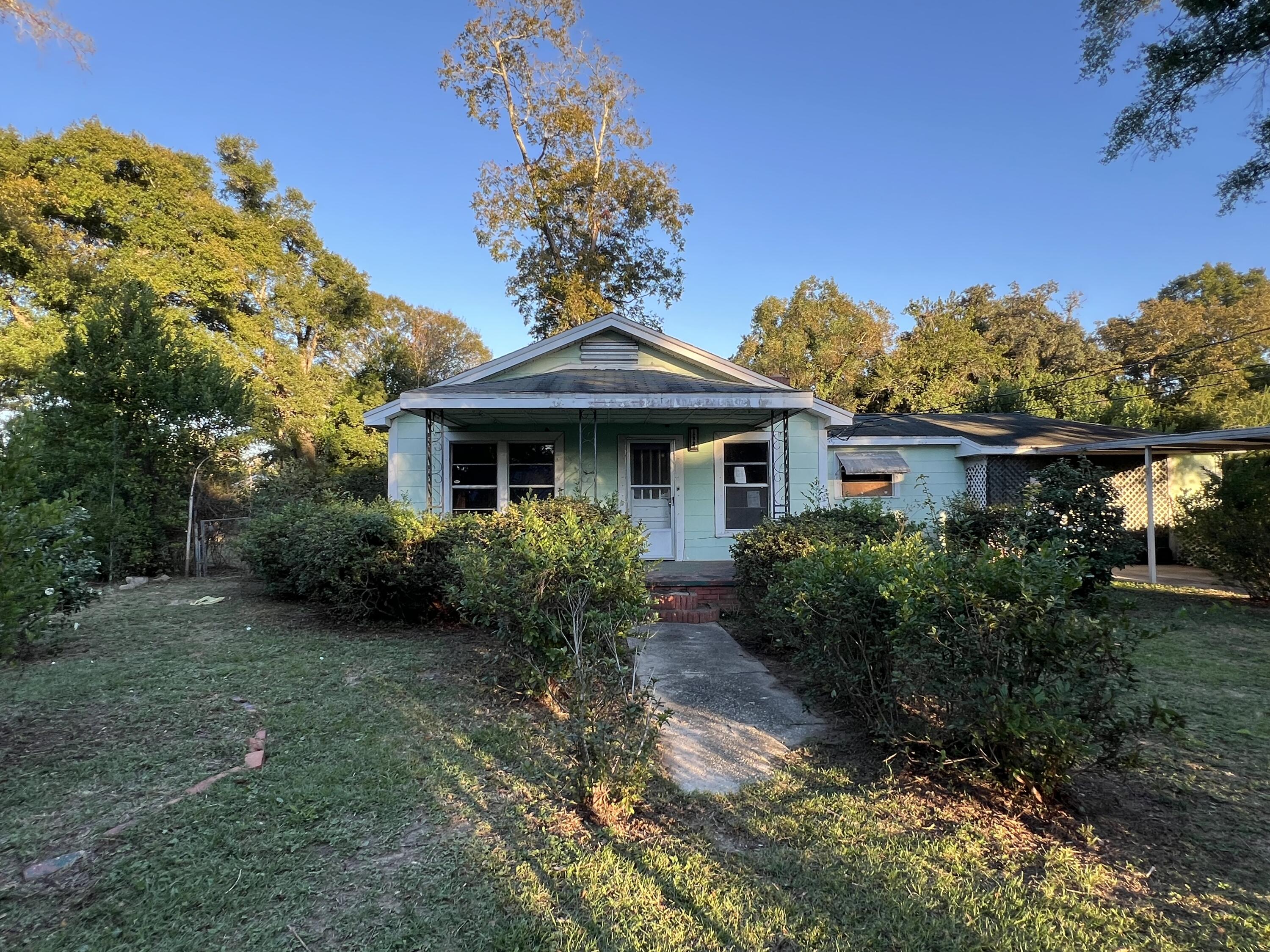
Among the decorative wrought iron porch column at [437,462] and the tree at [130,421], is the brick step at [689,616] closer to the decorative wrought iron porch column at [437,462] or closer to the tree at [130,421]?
the decorative wrought iron porch column at [437,462]

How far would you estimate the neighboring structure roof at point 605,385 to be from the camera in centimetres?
875

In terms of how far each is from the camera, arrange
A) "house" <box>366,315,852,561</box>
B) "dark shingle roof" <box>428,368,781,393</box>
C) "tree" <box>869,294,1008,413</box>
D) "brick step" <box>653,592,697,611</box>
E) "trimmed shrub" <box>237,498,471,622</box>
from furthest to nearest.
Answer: "tree" <box>869,294,1008,413</box> < "house" <box>366,315,852,561</box> < "dark shingle roof" <box>428,368,781,393</box> < "brick step" <box>653,592,697,611</box> < "trimmed shrub" <box>237,498,471,622</box>

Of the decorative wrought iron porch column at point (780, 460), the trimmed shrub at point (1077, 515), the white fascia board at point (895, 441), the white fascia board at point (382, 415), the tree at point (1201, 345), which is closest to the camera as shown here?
the trimmed shrub at point (1077, 515)

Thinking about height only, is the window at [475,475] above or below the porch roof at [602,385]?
below

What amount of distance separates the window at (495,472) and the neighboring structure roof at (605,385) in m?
1.12

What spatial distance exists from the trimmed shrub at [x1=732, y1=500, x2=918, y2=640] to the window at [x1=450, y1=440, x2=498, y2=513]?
4995 mm

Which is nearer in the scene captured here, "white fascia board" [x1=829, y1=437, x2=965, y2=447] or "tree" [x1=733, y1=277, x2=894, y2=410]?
"white fascia board" [x1=829, y1=437, x2=965, y2=447]

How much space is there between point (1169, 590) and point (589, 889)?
1113 cm

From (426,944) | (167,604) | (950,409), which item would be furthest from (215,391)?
(950,409)

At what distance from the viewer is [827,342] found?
91.0 ft

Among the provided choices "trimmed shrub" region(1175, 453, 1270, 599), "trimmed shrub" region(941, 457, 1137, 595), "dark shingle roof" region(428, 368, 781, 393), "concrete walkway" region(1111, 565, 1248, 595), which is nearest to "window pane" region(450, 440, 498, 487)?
"dark shingle roof" region(428, 368, 781, 393)

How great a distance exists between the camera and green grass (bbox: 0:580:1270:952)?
2.03 meters

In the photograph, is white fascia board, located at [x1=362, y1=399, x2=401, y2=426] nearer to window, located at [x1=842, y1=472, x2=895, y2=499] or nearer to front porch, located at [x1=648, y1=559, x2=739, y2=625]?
front porch, located at [x1=648, y1=559, x2=739, y2=625]

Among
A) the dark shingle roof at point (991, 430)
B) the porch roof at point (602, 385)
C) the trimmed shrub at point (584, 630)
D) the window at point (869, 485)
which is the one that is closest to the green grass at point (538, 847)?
the trimmed shrub at point (584, 630)
